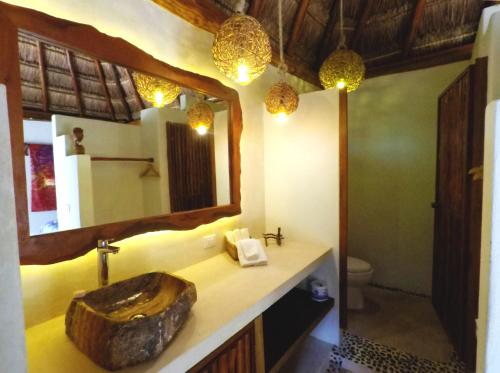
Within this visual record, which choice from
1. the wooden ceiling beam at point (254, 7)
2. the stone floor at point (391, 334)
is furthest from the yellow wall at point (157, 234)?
the stone floor at point (391, 334)

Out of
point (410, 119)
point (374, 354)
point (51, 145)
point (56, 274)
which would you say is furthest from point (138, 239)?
point (410, 119)

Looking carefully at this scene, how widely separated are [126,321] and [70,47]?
1130 millimetres

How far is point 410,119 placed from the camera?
2736 millimetres

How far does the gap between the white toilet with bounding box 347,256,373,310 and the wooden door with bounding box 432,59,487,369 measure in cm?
61

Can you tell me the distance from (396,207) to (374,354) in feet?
5.19

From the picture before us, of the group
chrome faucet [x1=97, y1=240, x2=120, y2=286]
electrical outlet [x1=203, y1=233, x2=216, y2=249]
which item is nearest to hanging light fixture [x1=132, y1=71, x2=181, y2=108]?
chrome faucet [x1=97, y1=240, x2=120, y2=286]

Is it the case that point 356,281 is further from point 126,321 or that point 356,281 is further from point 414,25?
point 414,25

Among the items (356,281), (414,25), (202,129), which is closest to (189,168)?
(202,129)

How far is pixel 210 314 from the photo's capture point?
3.56ft

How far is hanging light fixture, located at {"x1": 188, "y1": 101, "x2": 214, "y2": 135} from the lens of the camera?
1.67 metres

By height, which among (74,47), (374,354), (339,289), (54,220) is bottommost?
(374,354)

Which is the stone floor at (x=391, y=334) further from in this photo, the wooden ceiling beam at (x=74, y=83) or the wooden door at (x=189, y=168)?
the wooden ceiling beam at (x=74, y=83)

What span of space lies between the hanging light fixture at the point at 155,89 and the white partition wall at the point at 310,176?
99cm

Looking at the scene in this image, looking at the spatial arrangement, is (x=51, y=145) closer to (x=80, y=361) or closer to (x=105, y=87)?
(x=105, y=87)
